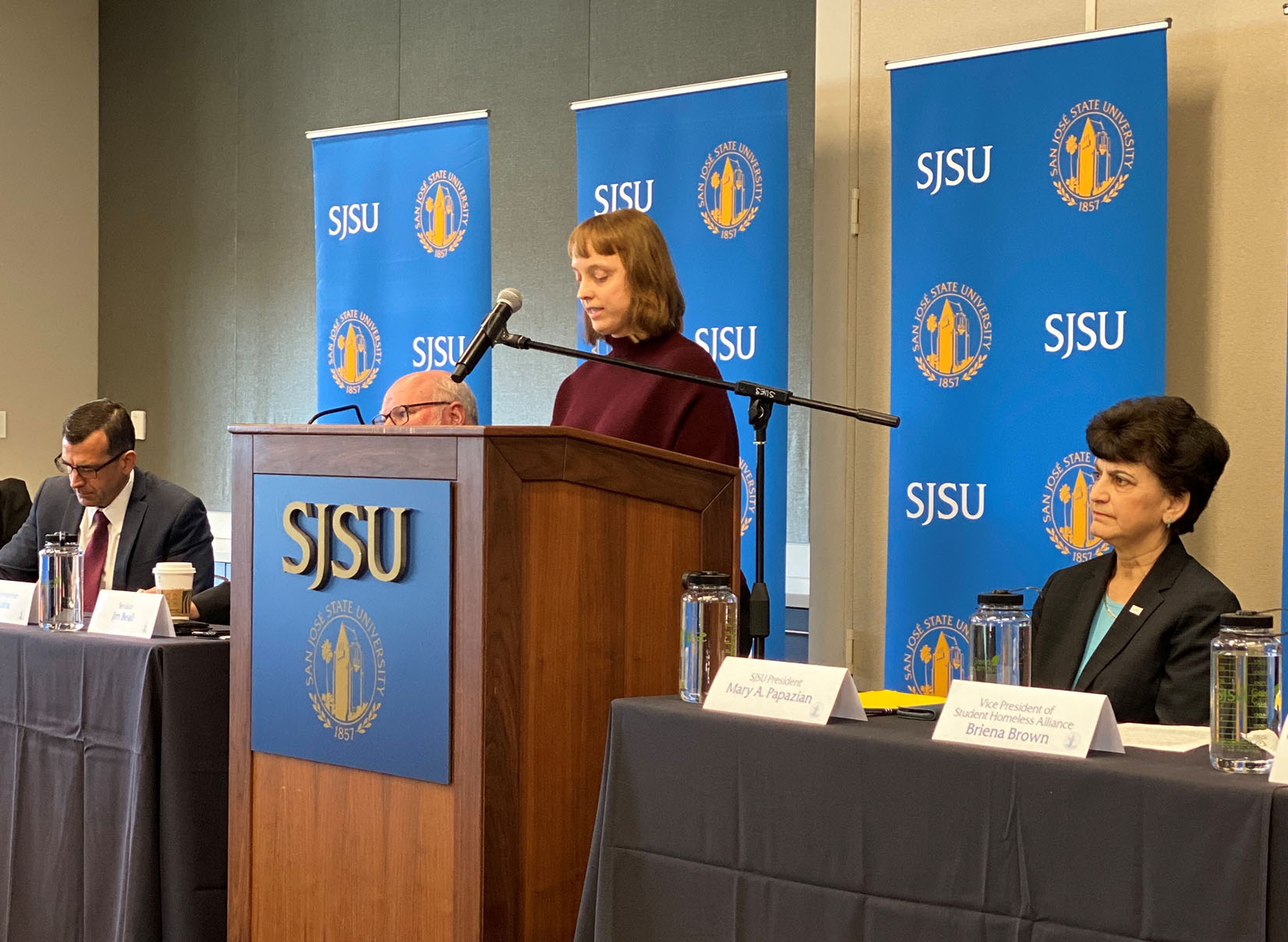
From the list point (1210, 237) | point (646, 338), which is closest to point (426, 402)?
point (646, 338)

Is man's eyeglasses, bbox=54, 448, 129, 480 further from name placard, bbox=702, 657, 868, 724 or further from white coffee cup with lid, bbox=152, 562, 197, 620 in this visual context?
name placard, bbox=702, 657, 868, 724

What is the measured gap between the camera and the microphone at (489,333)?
217cm

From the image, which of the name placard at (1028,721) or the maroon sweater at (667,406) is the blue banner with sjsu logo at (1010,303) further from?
the name placard at (1028,721)

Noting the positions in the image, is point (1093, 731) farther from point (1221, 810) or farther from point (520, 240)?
point (520, 240)

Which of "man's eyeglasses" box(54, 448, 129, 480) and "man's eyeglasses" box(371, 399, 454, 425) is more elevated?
"man's eyeglasses" box(371, 399, 454, 425)

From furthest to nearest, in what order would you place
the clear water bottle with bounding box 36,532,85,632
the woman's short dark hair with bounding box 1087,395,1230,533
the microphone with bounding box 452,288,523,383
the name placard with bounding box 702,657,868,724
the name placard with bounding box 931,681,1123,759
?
the clear water bottle with bounding box 36,532,85,632, the woman's short dark hair with bounding box 1087,395,1230,533, the microphone with bounding box 452,288,523,383, the name placard with bounding box 702,657,868,724, the name placard with bounding box 931,681,1123,759

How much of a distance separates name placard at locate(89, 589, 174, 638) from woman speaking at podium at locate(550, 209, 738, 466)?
865 mm

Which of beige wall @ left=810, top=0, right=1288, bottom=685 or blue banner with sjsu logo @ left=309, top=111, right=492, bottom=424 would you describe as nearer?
beige wall @ left=810, top=0, right=1288, bottom=685

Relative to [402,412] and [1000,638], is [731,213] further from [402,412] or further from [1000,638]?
[1000,638]

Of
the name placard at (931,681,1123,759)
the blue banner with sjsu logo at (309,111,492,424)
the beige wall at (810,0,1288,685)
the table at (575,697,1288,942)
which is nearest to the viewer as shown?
the table at (575,697,1288,942)

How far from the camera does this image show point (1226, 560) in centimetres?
341

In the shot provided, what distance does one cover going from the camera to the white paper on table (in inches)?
65.1

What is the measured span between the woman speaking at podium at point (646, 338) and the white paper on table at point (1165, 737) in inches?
41.1

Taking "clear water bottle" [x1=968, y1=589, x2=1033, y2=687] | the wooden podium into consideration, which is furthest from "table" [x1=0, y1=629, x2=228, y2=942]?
"clear water bottle" [x1=968, y1=589, x2=1033, y2=687]
